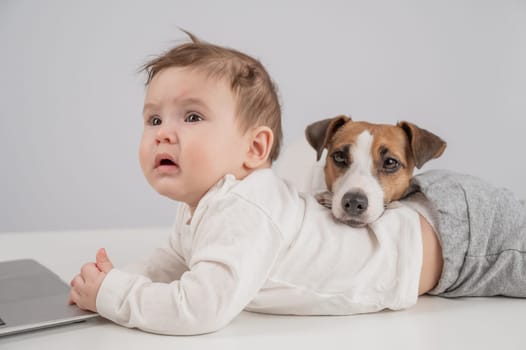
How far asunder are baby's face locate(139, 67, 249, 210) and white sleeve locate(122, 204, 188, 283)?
201 mm

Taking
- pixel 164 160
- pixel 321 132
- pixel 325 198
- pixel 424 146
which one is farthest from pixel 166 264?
pixel 424 146

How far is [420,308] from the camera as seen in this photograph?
1312mm

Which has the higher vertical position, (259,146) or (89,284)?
(259,146)

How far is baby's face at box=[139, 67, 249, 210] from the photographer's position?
1201 millimetres

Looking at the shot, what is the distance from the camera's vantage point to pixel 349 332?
115cm

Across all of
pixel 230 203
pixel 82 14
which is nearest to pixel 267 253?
pixel 230 203

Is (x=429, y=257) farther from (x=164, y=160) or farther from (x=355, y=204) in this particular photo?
(x=164, y=160)

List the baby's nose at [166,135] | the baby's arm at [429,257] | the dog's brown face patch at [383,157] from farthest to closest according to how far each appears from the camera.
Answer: the dog's brown face patch at [383,157] → the baby's arm at [429,257] → the baby's nose at [166,135]

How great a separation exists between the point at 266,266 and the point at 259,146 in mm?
294

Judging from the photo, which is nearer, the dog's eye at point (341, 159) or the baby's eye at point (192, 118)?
the baby's eye at point (192, 118)

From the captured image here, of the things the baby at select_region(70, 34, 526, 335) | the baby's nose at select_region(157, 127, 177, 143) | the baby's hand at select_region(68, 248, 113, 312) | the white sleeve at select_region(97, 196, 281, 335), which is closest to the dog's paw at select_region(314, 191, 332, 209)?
the baby at select_region(70, 34, 526, 335)

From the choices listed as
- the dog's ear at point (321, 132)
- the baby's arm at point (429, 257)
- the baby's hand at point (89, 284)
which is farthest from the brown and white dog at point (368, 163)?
the baby's hand at point (89, 284)

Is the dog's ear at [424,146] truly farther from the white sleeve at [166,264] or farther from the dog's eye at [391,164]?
the white sleeve at [166,264]

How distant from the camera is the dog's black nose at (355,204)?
51.6 inches
